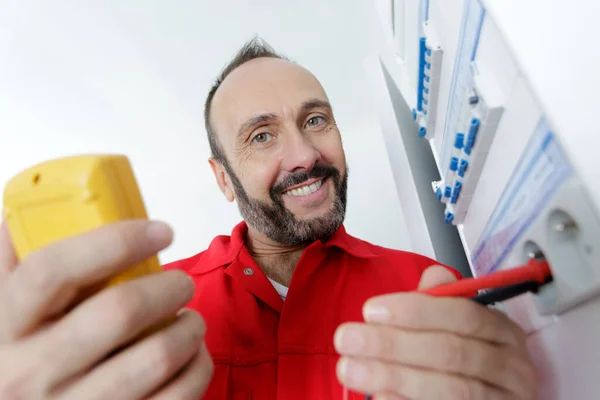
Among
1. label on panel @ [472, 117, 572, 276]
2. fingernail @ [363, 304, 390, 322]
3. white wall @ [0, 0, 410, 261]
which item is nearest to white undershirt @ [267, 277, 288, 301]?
label on panel @ [472, 117, 572, 276]

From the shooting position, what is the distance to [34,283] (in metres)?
0.21

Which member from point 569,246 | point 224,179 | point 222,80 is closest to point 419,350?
point 569,246

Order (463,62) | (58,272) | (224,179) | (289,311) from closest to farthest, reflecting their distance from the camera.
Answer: (58,272) < (463,62) < (289,311) < (224,179)

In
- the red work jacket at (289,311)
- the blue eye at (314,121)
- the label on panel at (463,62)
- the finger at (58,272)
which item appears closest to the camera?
the finger at (58,272)

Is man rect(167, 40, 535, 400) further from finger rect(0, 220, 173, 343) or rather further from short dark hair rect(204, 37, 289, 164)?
finger rect(0, 220, 173, 343)

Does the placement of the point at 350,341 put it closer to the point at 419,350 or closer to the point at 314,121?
the point at 419,350

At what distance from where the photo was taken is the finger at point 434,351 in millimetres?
252

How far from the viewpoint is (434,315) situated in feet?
0.88

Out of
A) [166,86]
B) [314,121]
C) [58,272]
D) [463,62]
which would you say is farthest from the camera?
[166,86]

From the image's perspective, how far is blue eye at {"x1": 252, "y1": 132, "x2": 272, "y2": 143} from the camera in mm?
855

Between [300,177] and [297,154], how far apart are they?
0.18ft

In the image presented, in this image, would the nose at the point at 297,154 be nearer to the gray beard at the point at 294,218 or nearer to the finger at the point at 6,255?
the gray beard at the point at 294,218

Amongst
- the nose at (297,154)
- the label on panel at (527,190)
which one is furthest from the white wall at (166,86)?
the label on panel at (527,190)

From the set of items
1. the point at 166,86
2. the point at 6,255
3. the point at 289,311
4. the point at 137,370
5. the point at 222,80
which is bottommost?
the point at 289,311
